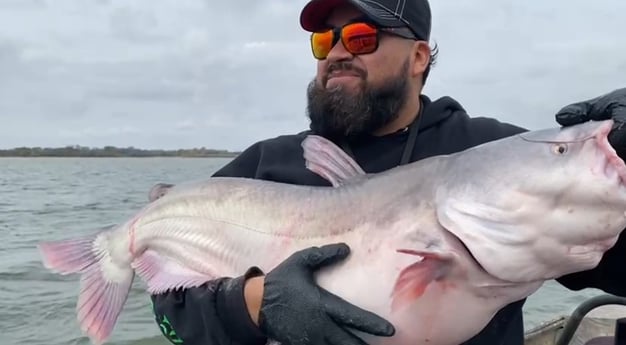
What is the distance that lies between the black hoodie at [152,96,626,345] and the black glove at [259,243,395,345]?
168 millimetres

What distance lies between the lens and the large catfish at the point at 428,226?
2242mm

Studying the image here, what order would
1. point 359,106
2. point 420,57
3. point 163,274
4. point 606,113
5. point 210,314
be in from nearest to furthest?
point 606,113, point 210,314, point 163,274, point 359,106, point 420,57

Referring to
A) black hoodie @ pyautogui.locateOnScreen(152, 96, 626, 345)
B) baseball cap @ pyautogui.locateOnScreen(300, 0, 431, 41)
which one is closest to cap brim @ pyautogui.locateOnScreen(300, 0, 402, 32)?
baseball cap @ pyautogui.locateOnScreen(300, 0, 431, 41)

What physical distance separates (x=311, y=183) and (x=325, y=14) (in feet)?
2.83

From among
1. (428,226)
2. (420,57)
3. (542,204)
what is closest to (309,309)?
(428,226)

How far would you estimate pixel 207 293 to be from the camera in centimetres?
294

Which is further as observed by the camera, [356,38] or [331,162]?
[356,38]

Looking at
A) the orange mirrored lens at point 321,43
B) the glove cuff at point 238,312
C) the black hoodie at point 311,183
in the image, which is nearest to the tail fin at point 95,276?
the black hoodie at point 311,183

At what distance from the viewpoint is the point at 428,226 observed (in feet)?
8.23

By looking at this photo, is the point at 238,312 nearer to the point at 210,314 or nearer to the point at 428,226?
the point at 210,314

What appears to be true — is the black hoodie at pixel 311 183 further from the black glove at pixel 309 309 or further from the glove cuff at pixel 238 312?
the black glove at pixel 309 309

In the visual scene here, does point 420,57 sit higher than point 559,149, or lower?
higher

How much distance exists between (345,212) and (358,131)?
928 millimetres

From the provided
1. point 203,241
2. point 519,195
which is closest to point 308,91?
point 203,241
